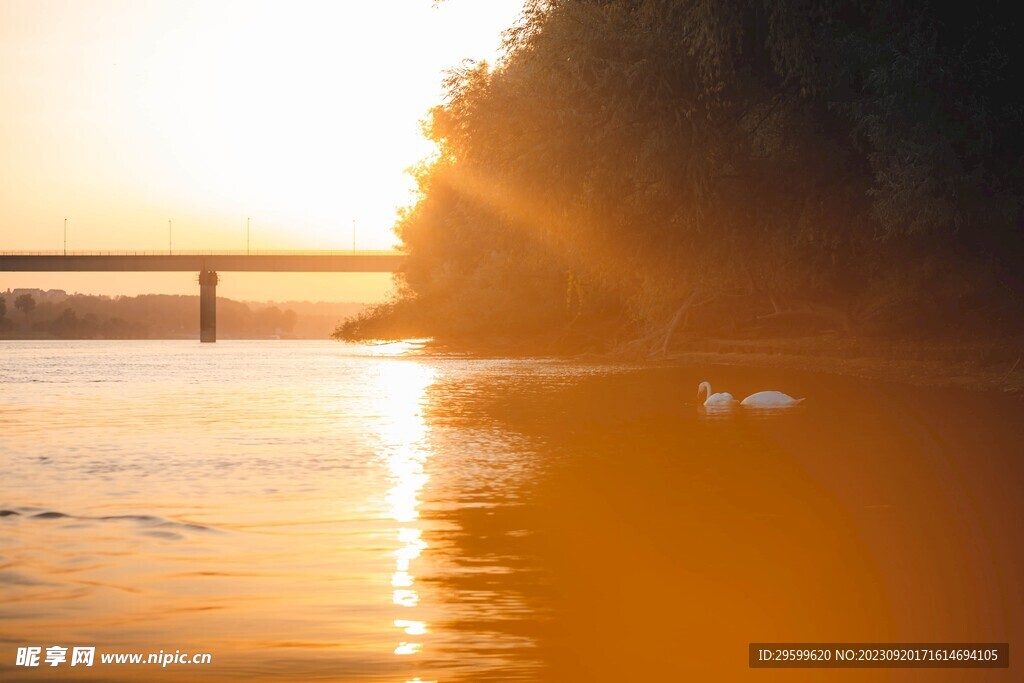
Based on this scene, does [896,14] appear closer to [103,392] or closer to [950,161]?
[950,161]

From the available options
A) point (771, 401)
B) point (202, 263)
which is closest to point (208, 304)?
point (202, 263)

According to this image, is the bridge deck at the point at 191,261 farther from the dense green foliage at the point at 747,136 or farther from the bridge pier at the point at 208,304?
the dense green foliage at the point at 747,136

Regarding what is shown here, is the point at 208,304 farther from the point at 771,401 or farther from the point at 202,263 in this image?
the point at 771,401

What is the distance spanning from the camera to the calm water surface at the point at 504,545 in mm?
6488

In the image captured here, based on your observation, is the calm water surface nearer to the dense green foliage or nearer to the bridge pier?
the dense green foliage

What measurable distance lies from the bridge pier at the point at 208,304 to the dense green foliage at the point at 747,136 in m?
124

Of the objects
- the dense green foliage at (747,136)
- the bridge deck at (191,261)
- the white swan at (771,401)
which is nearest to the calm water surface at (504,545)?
the white swan at (771,401)

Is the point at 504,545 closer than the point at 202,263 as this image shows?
Yes

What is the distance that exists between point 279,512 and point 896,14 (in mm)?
14216

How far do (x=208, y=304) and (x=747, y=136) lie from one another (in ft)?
447

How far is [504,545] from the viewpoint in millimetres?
9367

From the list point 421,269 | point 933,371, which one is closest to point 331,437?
point 933,371

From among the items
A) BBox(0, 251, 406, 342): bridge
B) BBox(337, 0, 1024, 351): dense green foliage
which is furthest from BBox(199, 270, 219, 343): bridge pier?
BBox(337, 0, 1024, 351): dense green foliage

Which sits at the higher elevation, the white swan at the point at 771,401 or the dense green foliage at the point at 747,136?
the dense green foliage at the point at 747,136
